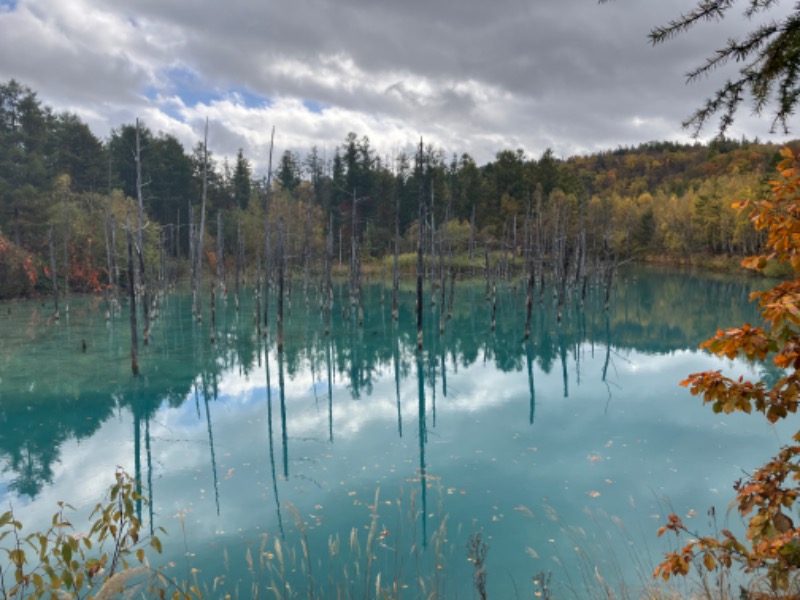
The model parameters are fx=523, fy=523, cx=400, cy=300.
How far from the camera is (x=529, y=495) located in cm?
986

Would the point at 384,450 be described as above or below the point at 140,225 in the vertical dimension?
below

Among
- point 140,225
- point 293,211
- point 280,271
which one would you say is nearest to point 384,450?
point 280,271

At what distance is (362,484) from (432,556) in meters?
2.85

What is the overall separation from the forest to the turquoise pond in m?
15.7

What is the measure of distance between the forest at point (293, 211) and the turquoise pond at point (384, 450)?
51.7 feet

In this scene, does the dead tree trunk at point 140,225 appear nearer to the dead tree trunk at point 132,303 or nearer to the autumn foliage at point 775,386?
the dead tree trunk at point 132,303

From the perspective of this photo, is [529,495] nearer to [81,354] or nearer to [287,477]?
[287,477]

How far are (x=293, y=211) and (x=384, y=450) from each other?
163 feet

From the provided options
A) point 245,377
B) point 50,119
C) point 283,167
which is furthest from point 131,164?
point 245,377

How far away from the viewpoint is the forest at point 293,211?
39.9 metres

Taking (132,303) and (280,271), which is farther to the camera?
(280,271)

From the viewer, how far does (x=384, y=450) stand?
487 inches

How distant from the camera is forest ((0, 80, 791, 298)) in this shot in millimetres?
39938

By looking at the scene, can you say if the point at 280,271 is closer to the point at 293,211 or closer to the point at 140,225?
the point at 140,225
